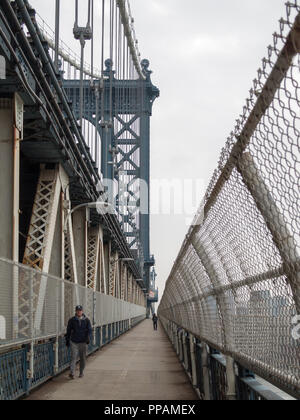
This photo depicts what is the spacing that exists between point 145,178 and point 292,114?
7119cm

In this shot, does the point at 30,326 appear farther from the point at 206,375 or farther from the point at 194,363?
the point at 206,375

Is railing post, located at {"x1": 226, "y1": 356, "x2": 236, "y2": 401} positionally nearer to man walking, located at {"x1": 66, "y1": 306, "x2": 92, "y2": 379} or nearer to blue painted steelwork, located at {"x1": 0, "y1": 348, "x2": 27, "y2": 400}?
blue painted steelwork, located at {"x1": 0, "y1": 348, "x2": 27, "y2": 400}

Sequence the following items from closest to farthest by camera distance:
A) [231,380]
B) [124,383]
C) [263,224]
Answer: [263,224] < [231,380] < [124,383]

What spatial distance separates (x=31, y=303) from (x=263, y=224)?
259 inches

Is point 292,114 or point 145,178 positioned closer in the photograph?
point 292,114

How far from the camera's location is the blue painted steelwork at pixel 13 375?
26.4ft

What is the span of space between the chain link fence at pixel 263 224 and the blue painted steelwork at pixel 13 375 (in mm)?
3259

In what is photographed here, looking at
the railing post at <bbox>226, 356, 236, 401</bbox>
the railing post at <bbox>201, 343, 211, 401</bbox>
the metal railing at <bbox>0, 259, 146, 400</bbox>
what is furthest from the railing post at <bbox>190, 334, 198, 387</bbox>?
the railing post at <bbox>226, 356, 236, 401</bbox>

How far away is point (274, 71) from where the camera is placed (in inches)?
116

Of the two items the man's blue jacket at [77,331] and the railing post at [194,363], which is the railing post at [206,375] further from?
the man's blue jacket at [77,331]

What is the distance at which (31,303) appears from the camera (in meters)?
9.77

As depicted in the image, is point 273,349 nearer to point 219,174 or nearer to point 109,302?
point 219,174

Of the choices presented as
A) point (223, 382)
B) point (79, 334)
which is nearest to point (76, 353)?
point (79, 334)
